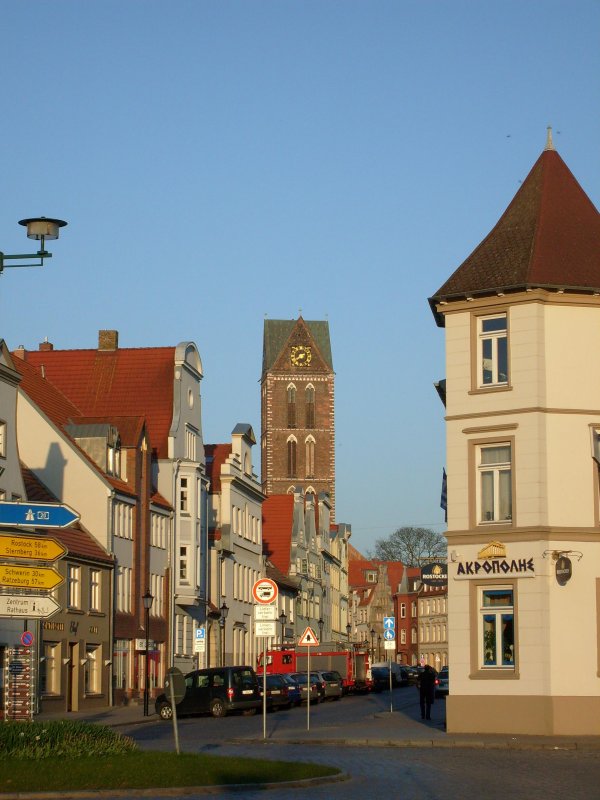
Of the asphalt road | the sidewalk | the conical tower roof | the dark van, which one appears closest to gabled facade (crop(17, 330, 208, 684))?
the dark van

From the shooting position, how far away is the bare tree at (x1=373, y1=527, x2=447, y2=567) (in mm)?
148375

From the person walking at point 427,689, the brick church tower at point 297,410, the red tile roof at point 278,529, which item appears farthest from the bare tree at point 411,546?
the person walking at point 427,689

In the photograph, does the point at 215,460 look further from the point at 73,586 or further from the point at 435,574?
the point at 435,574

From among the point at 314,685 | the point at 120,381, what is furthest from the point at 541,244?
the point at 120,381

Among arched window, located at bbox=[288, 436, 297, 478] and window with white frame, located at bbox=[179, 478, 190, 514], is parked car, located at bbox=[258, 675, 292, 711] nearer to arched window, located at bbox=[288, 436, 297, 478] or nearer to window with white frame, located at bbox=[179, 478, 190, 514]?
window with white frame, located at bbox=[179, 478, 190, 514]

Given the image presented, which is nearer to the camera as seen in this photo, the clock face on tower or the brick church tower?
the brick church tower

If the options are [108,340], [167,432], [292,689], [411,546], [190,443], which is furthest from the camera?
[411,546]

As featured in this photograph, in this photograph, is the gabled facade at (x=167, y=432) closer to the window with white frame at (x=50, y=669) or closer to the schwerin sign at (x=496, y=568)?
the window with white frame at (x=50, y=669)

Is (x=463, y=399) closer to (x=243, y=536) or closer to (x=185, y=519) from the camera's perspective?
(x=185, y=519)

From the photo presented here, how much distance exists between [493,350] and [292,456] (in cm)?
14199

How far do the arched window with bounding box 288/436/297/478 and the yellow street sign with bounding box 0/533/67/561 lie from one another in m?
155

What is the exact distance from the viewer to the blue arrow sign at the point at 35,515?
1964 cm

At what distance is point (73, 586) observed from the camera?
2012 inches

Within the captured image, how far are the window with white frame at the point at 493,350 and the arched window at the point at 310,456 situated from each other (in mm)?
140743
